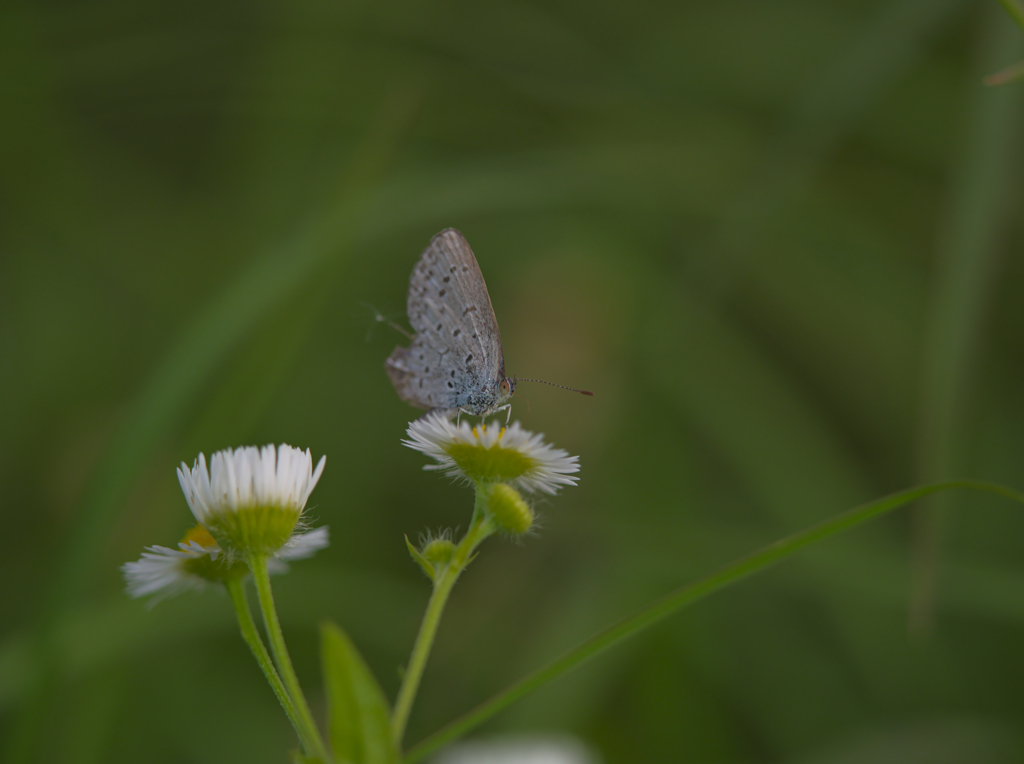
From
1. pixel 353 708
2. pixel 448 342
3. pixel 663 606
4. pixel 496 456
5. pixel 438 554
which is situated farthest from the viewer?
pixel 448 342

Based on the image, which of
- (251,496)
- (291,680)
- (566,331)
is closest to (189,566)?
(251,496)

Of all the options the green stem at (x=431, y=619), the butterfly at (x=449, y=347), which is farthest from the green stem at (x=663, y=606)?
the butterfly at (x=449, y=347)

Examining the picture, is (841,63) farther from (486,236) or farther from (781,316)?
(486,236)

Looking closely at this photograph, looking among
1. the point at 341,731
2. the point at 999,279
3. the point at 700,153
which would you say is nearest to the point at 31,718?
the point at 341,731

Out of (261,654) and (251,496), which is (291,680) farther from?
(251,496)

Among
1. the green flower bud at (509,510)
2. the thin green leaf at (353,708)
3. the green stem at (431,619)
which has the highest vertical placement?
the green flower bud at (509,510)

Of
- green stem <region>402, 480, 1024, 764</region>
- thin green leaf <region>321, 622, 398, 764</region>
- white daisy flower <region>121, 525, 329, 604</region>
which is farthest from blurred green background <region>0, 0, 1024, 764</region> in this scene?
thin green leaf <region>321, 622, 398, 764</region>

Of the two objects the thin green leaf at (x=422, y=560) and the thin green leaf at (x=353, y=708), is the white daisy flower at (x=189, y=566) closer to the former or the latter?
the thin green leaf at (x=422, y=560)
